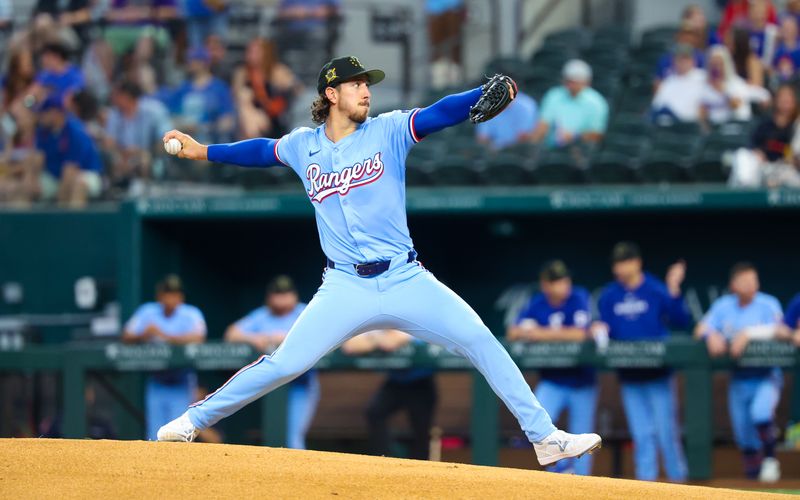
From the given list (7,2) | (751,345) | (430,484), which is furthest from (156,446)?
(7,2)

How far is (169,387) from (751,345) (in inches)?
161

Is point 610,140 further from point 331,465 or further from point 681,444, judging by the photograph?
point 331,465

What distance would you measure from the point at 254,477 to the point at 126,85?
8093 mm

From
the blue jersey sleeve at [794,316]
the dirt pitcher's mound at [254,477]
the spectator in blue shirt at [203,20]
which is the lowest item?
the dirt pitcher's mound at [254,477]

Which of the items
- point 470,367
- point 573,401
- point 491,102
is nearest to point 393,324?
point 491,102

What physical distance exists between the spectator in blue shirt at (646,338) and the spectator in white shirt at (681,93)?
2484 millimetres

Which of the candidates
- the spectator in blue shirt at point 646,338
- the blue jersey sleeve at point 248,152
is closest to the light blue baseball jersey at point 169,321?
the spectator in blue shirt at point 646,338

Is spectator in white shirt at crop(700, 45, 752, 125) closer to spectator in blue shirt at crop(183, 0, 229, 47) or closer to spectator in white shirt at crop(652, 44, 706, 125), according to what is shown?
spectator in white shirt at crop(652, 44, 706, 125)

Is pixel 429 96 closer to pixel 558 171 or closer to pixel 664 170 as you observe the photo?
pixel 558 171

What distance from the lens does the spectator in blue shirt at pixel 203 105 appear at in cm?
1225

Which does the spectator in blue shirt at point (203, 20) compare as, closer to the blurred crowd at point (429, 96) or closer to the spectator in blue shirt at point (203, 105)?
the blurred crowd at point (429, 96)

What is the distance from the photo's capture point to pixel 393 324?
566cm

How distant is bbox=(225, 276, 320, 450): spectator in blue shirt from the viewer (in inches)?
376

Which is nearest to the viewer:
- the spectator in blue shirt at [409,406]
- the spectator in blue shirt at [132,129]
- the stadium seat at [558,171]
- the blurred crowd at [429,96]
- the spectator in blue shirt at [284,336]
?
the spectator in blue shirt at [284,336]
